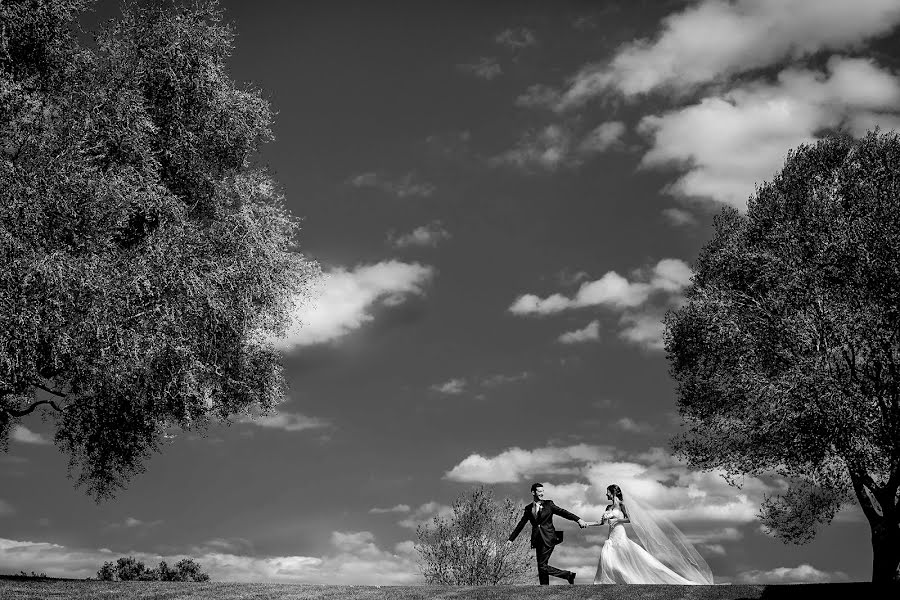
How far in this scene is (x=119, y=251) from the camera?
2652 centimetres

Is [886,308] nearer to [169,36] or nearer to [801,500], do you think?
[801,500]

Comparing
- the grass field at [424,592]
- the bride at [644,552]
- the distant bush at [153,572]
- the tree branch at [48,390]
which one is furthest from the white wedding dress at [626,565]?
the distant bush at [153,572]

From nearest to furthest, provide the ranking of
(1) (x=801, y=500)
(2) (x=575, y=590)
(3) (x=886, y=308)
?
(2) (x=575, y=590) → (3) (x=886, y=308) → (1) (x=801, y=500)

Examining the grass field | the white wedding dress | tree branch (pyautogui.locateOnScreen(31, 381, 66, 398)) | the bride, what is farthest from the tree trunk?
tree branch (pyautogui.locateOnScreen(31, 381, 66, 398))

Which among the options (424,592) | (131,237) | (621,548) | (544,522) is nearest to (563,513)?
(544,522)

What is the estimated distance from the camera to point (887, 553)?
1160 inches

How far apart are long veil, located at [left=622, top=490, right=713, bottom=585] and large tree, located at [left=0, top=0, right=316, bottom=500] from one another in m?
14.0

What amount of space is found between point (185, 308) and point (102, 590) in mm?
8570

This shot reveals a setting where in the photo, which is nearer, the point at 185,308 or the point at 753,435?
the point at 185,308

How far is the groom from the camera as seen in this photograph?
75.0 feet

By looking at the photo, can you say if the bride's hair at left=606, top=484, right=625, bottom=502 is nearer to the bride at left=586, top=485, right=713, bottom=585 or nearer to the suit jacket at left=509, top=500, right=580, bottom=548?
the bride at left=586, top=485, right=713, bottom=585

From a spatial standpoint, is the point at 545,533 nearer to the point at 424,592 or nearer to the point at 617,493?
the point at 617,493

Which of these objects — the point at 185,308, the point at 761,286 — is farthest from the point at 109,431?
the point at 761,286

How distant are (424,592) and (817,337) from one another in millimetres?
16446
